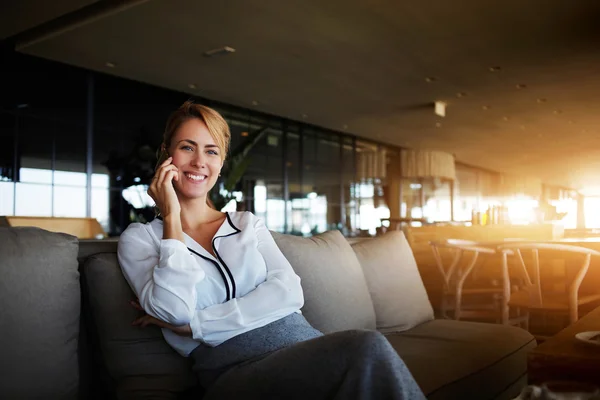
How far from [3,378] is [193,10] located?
4.07 metres

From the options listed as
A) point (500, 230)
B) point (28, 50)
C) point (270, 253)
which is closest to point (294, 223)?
point (28, 50)

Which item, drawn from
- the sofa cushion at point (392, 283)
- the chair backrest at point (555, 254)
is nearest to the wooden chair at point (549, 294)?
the chair backrest at point (555, 254)

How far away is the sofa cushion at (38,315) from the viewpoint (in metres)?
1.22

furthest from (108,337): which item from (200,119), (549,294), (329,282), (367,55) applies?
(367,55)

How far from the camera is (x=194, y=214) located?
1.60 m

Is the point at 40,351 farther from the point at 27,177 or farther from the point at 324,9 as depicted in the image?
the point at 27,177

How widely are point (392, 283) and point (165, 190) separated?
4.01ft

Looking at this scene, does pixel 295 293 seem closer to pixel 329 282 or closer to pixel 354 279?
pixel 329 282

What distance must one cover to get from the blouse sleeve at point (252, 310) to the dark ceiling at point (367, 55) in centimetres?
363

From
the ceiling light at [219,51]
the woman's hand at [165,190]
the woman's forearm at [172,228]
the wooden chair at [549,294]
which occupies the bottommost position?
the wooden chair at [549,294]

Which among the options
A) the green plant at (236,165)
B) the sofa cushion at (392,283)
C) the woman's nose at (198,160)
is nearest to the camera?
the woman's nose at (198,160)

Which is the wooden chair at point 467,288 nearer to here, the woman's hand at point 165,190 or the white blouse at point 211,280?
the white blouse at point 211,280

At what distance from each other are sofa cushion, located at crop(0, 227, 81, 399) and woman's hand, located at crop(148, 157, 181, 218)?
0.84 feet

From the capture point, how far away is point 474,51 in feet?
19.3
